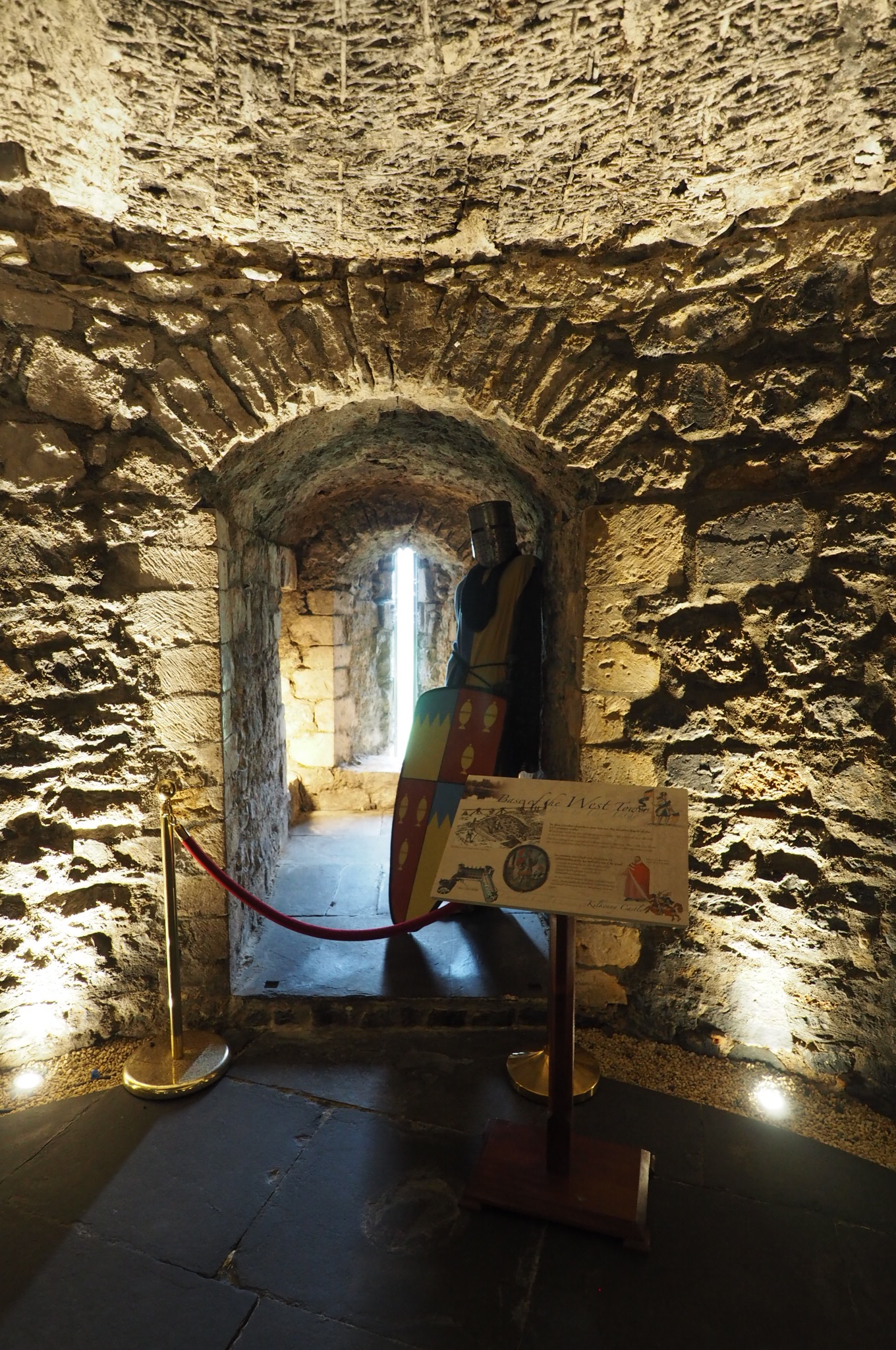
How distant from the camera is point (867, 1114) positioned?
2.32m

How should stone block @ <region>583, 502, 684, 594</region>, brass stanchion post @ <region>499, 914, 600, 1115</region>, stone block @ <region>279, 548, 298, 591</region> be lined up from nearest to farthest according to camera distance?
1. brass stanchion post @ <region>499, 914, 600, 1115</region>
2. stone block @ <region>583, 502, 684, 594</region>
3. stone block @ <region>279, 548, 298, 591</region>

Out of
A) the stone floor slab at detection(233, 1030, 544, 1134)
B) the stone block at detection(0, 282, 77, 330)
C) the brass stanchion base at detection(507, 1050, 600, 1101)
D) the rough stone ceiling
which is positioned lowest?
the stone floor slab at detection(233, 1030, 544, 1134)

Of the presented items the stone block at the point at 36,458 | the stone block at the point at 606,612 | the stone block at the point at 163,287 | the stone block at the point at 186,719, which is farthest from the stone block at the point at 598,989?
the stone block at the point at 163,287

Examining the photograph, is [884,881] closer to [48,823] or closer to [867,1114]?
[867,1114]

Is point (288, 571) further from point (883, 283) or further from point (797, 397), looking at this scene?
point (883, 283)

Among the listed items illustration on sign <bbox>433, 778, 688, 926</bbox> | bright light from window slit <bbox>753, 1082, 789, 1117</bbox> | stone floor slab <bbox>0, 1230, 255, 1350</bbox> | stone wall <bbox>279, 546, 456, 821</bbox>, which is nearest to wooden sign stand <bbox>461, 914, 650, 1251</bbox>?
illustration on sign <bbox>433, 778, 688, 926</bbox>

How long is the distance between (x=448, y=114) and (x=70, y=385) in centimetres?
156

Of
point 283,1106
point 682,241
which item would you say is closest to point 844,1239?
point 283,1106

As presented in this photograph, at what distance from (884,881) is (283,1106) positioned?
6.90 feet

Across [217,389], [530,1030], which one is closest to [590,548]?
[217,389]

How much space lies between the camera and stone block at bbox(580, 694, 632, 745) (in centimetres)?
262

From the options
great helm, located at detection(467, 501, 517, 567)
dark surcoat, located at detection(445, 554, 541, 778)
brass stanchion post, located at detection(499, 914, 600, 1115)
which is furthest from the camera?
great helm, located at detection(467, 501, 517, 567)

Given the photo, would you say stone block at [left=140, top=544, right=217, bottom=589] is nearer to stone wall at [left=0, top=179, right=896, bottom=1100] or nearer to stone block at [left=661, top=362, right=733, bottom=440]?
stone wall at [left=0, top=179, right=896, bottom=1100]

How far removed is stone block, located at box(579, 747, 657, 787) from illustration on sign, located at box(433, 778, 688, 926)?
0.70 metres
